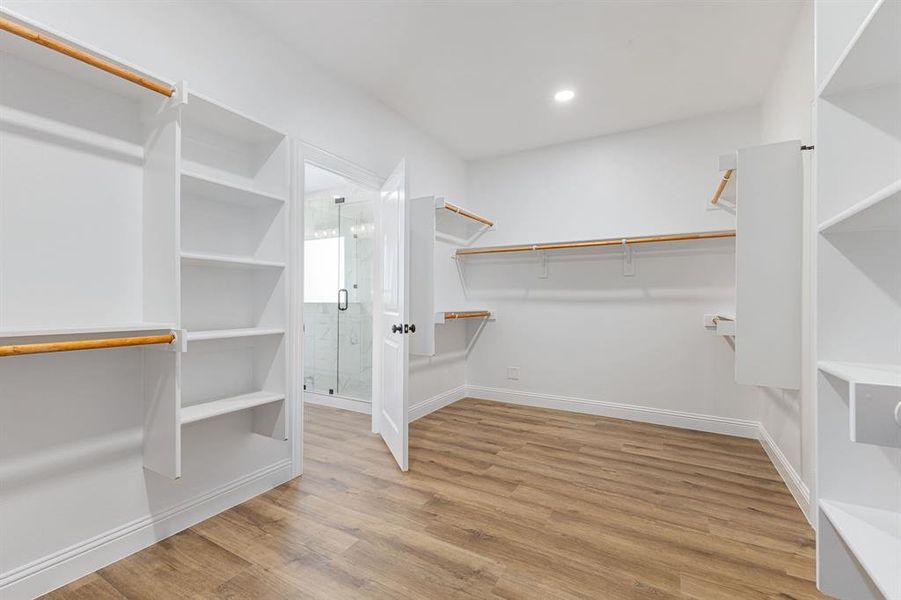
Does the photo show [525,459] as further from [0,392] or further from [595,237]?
[0,392]

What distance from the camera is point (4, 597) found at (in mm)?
1456

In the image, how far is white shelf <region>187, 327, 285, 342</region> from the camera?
182 cm

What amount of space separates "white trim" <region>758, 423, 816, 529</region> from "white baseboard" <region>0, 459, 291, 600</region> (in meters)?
2.94

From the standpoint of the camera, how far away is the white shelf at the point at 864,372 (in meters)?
0.77

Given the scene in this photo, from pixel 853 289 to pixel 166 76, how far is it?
2.71 m

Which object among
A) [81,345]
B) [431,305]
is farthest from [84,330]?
[431,305]

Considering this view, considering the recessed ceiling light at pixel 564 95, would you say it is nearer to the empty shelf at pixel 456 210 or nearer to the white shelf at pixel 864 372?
the empty shelf at pixel 456 210

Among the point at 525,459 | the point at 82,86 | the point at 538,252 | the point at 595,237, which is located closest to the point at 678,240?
the point at 595,237

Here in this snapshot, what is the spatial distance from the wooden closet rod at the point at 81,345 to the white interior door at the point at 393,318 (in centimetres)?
Result: 137

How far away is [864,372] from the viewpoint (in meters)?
0.88

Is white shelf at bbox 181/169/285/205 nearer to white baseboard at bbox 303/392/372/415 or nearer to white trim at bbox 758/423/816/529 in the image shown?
white baseboard at bbox 303/392/372/415

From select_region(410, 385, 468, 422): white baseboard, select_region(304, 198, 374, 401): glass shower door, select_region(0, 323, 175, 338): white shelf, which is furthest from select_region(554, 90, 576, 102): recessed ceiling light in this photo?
select_region(0, 323, 175, 338): white shelf

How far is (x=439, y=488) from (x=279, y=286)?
4.90 ft

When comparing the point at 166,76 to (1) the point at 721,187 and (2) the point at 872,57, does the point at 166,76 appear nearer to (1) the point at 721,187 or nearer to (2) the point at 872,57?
(2) the point at 872,57
